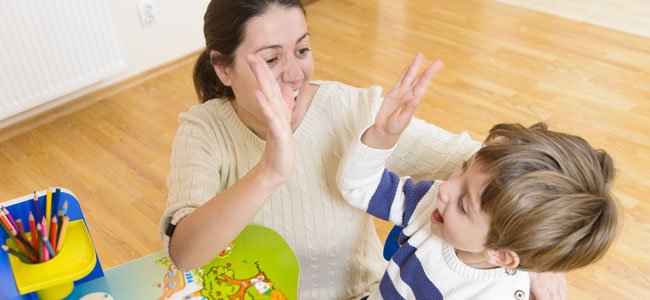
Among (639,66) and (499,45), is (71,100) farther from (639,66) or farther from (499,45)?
(639,66)

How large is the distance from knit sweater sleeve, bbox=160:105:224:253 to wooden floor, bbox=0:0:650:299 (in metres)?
1.11

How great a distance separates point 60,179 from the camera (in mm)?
2594

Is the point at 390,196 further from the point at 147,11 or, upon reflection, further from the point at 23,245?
the point at 147,11

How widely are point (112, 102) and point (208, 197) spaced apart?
83.8 inches

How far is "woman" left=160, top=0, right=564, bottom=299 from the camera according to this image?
1211 millimetres

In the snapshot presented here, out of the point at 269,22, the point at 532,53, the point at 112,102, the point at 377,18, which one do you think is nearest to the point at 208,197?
the point at 269,22

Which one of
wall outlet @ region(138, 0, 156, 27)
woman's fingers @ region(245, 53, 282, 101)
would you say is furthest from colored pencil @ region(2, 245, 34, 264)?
wall outlet @ region(138, 0, 156, 27)

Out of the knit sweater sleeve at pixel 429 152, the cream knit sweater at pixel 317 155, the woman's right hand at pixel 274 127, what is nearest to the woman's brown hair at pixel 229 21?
the cream knit sweater at pixel 317 155

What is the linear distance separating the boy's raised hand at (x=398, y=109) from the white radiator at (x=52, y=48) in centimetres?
203

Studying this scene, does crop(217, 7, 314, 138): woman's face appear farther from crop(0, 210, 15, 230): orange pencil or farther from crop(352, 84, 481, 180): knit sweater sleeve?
crop(0, 210, 15, 230): orange pencil

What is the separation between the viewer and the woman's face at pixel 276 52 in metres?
1.21

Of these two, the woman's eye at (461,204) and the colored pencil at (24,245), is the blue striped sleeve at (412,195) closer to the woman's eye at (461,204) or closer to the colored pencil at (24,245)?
the woman's eye at (461,204)

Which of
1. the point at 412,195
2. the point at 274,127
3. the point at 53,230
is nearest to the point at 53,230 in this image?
the point at 53,230

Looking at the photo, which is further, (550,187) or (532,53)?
(532,53)
